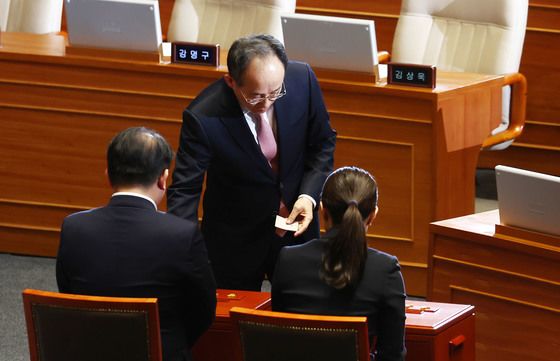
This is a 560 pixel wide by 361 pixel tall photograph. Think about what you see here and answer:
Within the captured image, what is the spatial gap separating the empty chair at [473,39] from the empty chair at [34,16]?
1.84 metres

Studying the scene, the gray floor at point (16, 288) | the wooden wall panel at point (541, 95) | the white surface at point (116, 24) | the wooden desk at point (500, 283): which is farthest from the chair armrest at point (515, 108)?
the gray floor at point (16, 288)

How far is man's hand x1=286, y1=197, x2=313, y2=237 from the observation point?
288 cm

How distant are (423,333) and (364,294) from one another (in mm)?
271

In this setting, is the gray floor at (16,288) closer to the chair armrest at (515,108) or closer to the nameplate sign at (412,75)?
the nameplate sign at (412,75)

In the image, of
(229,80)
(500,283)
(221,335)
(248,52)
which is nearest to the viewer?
(221,335)

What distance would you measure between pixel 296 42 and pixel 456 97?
0.63 metres

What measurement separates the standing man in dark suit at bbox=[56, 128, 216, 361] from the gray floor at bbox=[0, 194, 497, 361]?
1486 millimetres

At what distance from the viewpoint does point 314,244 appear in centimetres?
229

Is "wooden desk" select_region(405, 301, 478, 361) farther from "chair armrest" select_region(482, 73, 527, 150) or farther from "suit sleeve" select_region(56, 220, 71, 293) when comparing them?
"chair armrest" select_region(482, 73, 527, 150)

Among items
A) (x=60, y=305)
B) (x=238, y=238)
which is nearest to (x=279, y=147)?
(x=238, y=238)

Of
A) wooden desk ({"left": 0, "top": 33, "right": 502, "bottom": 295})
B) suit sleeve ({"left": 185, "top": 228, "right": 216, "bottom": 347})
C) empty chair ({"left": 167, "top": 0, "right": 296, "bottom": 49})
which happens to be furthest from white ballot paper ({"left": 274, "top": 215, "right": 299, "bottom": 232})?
empty chair ({"left": 167, "top": 0, "right": 296, "bottom": 49})

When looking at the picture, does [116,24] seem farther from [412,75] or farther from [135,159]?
[135,159]

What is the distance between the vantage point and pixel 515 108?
4969 millimetres

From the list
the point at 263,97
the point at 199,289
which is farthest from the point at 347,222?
the point at 263,97
